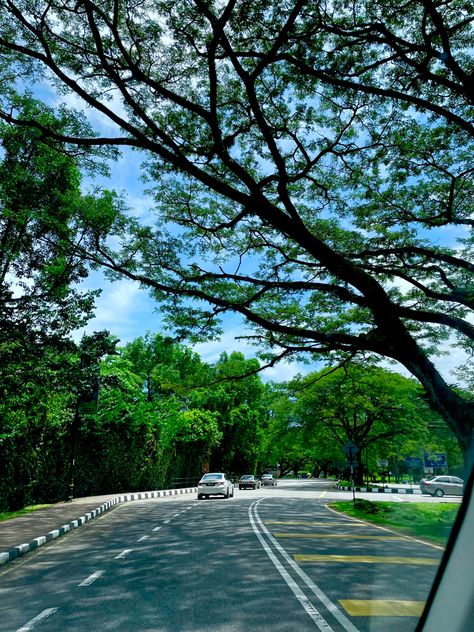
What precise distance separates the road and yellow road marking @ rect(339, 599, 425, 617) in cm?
1

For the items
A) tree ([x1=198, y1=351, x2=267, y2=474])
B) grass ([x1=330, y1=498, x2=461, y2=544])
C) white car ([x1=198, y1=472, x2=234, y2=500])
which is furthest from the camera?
tree ([x1=198, y1=351, x2=267, y2=474])

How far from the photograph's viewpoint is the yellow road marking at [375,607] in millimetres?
5116

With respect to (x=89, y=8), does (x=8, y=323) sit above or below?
below

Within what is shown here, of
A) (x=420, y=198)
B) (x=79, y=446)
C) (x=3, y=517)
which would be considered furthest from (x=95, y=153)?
(x=79, y=446)

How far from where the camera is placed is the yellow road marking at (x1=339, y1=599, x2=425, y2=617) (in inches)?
201

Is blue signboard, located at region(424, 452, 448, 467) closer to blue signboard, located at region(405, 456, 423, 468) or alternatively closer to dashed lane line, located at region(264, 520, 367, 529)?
blue signboard, located at region(405, 456, 423, 468)

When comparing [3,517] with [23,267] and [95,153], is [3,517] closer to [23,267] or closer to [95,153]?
[23,267]

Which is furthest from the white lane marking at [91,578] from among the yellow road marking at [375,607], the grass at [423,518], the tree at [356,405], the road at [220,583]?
the tree at [356,405]

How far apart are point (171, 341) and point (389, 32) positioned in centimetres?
1082

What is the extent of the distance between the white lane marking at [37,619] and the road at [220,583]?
0.04ft

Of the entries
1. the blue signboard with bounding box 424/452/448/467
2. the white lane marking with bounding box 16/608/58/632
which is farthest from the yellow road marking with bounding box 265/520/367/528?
the blue signboard with bounding box 424/452/448/467

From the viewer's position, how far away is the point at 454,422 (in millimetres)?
8938

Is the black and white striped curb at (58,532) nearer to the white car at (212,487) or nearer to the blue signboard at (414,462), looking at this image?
the white car at (212,487)

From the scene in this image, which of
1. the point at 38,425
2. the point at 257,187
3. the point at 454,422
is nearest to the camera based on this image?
the point at 454,422
